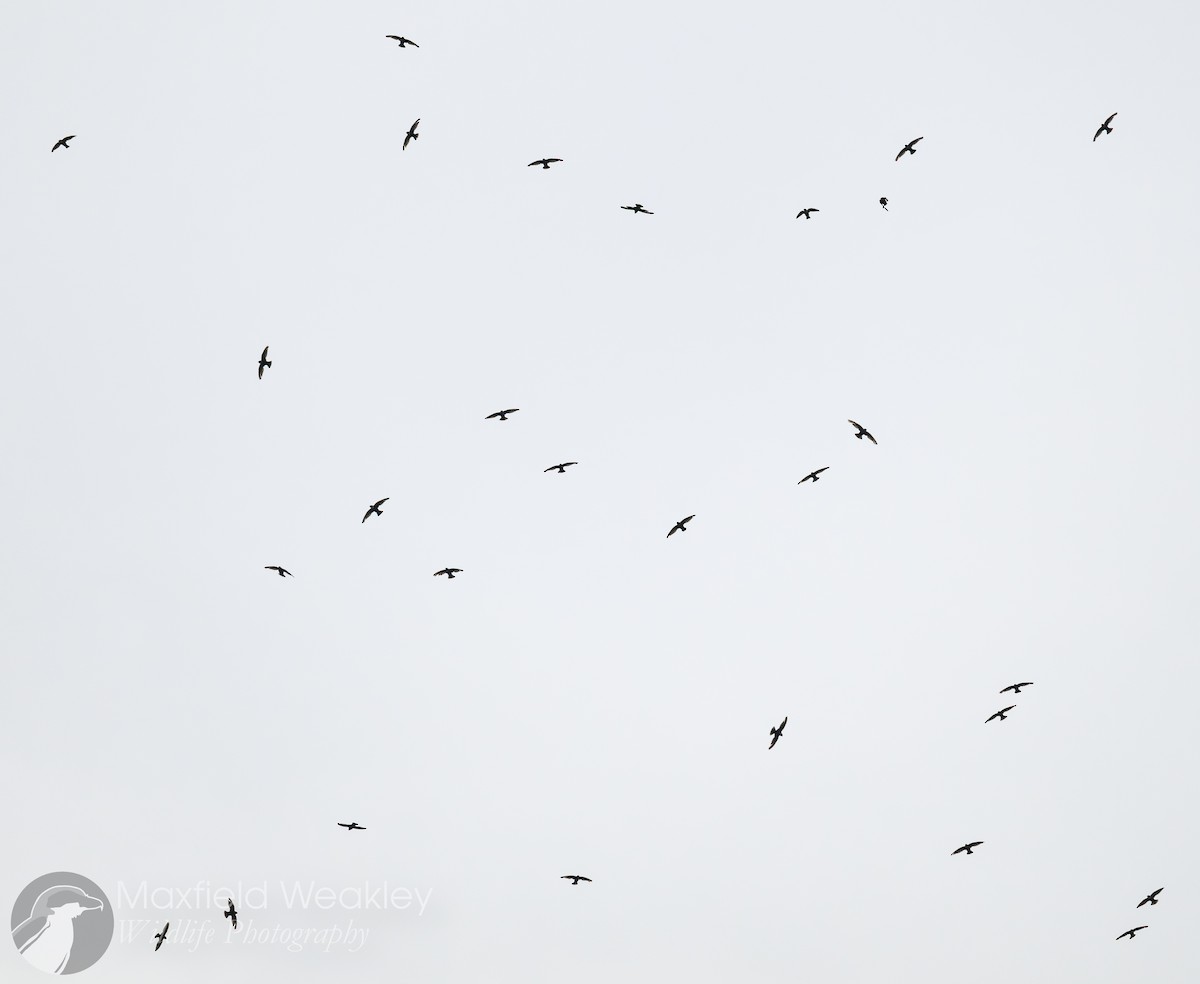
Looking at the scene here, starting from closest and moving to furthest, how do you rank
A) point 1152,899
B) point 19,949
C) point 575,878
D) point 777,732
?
1. point 777,732
2. point 1152,899
3. point 575,878
4. point 19,949

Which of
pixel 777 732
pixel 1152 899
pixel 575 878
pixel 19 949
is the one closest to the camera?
pixel 777 732

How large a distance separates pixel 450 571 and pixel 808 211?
37.8 m

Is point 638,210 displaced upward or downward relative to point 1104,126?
upward

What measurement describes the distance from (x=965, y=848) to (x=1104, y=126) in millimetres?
48598

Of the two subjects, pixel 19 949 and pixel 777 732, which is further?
pixel 19 949

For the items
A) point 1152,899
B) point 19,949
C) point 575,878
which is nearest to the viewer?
point 1152,899

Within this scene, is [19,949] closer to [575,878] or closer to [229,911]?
[229,911]

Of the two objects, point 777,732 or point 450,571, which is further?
point 450,571

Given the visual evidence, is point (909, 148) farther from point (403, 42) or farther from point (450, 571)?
point (450, 571)

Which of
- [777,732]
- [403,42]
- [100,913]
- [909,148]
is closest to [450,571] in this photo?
[777,732]

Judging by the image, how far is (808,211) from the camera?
80688mm

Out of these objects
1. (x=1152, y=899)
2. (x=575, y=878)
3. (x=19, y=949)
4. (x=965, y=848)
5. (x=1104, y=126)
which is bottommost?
(x=1152, y=899)

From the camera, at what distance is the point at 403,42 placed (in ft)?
237

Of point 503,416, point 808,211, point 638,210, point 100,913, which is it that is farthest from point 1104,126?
point 100,913
